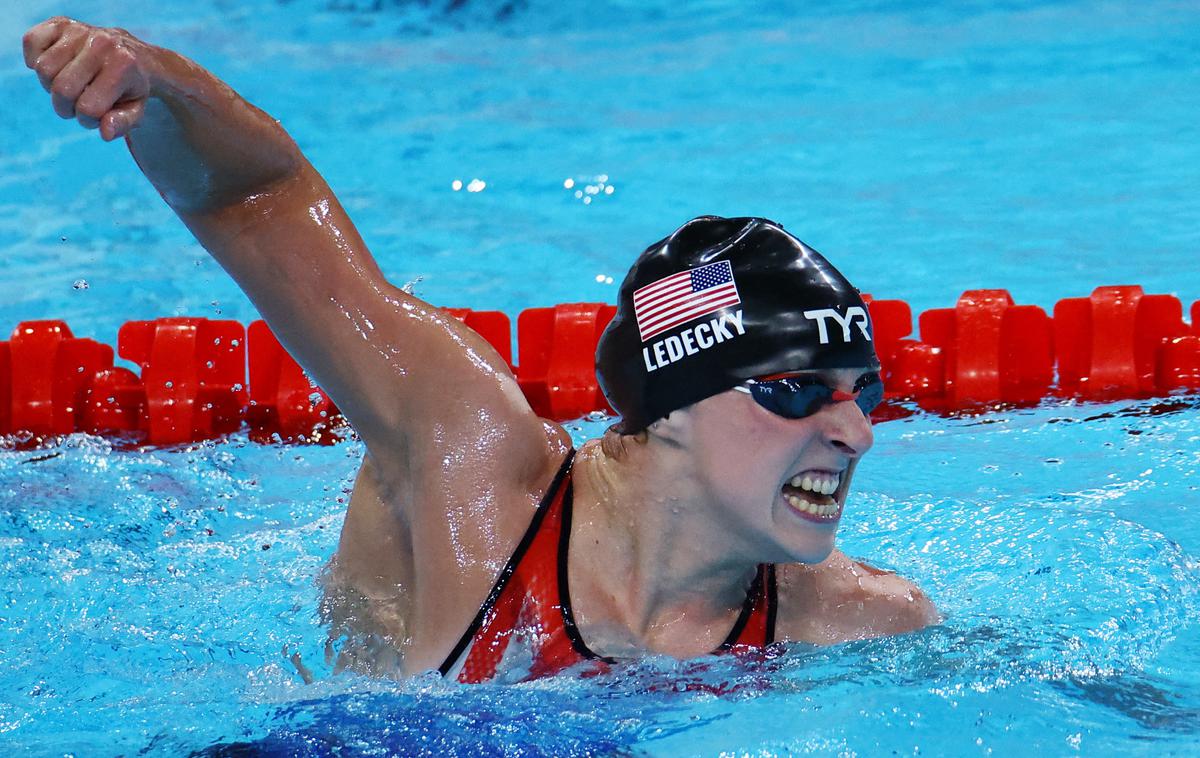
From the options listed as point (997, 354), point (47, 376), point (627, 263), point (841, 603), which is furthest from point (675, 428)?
point (627, 263)

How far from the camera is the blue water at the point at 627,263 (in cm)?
238

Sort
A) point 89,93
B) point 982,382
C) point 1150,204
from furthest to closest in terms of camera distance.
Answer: point 1150,204 < point 982,382 < point 89,93

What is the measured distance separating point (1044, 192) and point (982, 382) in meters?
2.87

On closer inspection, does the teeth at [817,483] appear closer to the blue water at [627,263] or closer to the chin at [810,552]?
the chin at [810,552]

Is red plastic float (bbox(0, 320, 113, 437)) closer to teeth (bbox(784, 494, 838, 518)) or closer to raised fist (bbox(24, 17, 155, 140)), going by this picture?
raised fist (bbox(24, 17, 155, 140))

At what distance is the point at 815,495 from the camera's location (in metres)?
2.13

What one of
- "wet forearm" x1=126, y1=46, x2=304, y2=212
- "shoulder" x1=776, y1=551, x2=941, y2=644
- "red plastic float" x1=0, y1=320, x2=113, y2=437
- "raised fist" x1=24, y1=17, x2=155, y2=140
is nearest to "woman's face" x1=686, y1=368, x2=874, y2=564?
"shoulder" x1=776, y1=551, x2=941, y2=644

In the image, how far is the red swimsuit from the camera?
2.22 metres

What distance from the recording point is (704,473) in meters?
2.15

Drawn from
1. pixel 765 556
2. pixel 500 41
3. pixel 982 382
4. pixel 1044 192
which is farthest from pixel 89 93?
pixel 500 41

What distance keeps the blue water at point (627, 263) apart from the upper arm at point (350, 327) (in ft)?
1.45

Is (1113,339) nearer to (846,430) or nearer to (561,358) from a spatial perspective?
(561,358)

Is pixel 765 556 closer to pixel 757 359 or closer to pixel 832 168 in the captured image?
pixel 757 359

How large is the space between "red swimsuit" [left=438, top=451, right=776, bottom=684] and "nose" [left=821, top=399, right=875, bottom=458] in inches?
18.9
